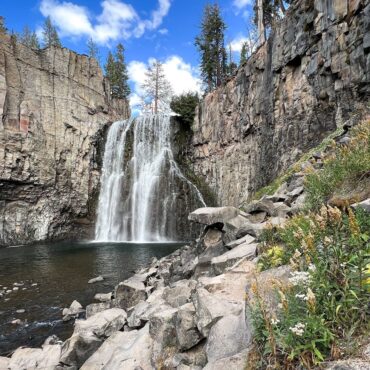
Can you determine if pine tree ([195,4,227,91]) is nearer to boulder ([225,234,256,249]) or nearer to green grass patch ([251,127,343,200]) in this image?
green grass patch ([251,127,343,200])

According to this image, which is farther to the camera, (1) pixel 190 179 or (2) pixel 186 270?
(1) pixel 190 179

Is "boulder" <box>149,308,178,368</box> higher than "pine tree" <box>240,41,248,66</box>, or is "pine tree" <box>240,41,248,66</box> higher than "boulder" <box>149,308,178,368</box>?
"pine tree" <box>240,41,248,66</box>

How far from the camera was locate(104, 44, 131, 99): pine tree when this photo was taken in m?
58.0

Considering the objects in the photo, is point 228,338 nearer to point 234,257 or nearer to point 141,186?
point 234,257

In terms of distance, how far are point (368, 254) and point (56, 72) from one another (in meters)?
39.0

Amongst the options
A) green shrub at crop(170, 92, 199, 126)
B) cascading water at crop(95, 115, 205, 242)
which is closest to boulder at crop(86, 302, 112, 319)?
cascading water at crop(95, 115, 205, 242)

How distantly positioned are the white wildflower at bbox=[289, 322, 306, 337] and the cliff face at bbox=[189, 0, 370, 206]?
16365 mm

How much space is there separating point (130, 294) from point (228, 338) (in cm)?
744

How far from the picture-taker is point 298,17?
70.1 ft

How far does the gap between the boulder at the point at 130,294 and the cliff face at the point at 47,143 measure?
80.9 feet

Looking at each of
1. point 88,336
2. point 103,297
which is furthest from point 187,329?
point 103,297

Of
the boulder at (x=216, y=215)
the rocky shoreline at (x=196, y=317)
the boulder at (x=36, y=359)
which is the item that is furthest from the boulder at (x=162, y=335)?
the boulder at (x=216, y=215)

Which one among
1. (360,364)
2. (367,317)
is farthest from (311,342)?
(367,317)

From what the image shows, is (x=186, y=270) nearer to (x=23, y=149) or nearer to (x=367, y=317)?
(x=367, y=317)
